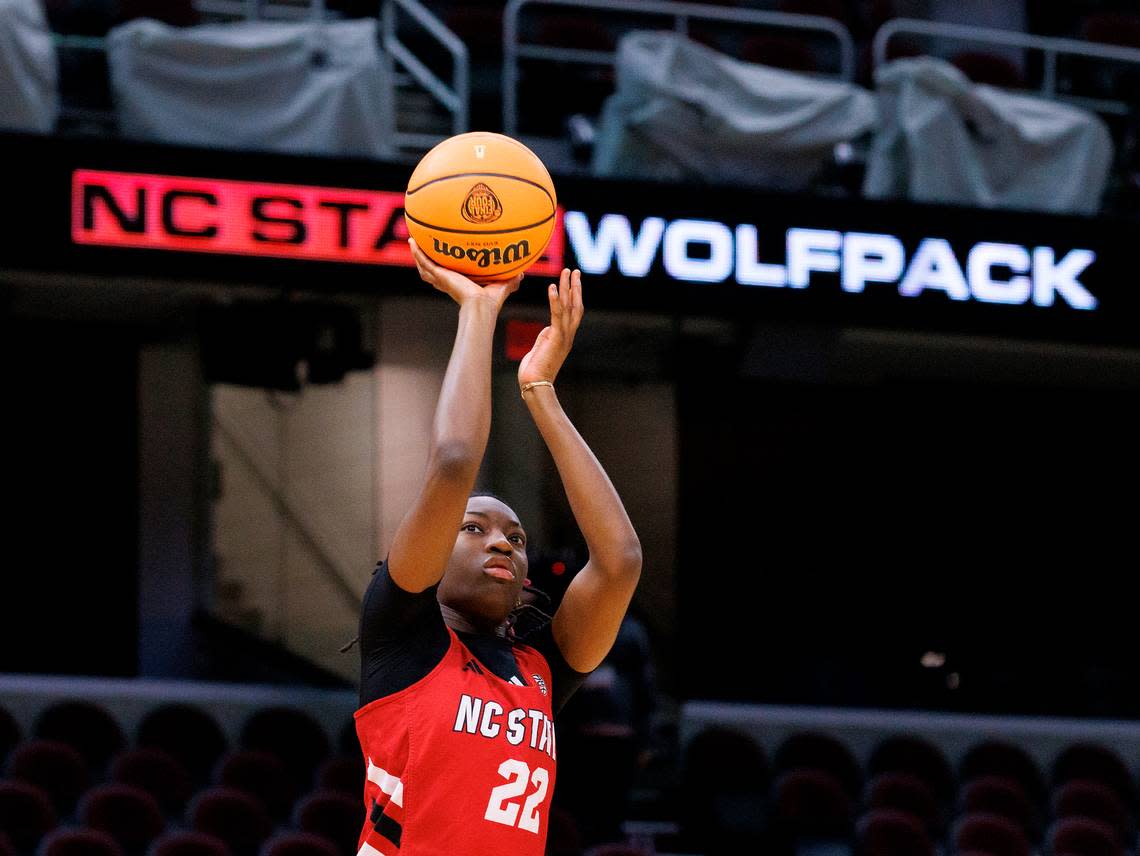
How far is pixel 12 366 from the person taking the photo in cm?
1058

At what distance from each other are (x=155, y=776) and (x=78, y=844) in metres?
0.97

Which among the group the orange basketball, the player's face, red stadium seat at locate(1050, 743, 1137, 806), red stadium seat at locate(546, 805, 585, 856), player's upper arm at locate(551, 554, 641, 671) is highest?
the orange basketball

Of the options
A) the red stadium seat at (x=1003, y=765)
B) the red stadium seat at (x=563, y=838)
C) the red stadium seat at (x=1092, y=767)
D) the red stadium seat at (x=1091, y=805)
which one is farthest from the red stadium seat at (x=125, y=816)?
the red stadium seat at (x=1092, y=767)

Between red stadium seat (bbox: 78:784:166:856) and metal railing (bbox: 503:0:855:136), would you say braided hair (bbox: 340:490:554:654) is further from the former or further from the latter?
metal railing (bbox: 503:0:855:136)

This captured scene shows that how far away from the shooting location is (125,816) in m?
7.17

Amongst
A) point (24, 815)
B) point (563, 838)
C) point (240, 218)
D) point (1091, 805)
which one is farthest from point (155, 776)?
point (1091, 805)

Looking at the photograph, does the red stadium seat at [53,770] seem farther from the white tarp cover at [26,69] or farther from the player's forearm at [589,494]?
the player's forearm at [589,494]

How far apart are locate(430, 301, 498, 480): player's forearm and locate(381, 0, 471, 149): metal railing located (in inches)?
227

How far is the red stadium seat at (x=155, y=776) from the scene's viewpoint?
763cm

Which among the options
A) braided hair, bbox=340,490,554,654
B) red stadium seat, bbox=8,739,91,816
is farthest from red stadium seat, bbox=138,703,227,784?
braided hair, bbox=340,490,554,654

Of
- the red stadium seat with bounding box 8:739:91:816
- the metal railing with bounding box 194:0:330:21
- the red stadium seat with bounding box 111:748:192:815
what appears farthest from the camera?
the metal railing with bounding box 194:0:330:21

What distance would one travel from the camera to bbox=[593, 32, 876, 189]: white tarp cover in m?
8.23

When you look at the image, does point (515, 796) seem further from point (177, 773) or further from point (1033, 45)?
point (1033, 45)

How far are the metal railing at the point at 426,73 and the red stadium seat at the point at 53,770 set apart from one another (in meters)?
3.39
